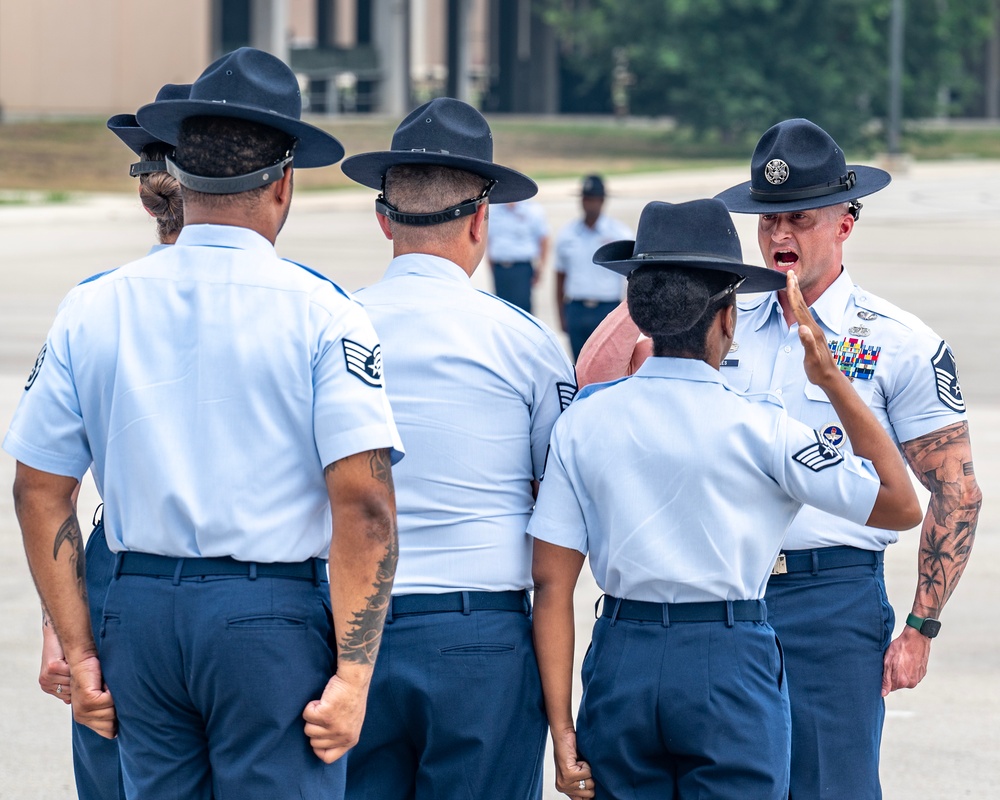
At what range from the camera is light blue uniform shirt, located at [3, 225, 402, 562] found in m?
2.83

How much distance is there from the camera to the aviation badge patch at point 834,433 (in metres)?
3.65

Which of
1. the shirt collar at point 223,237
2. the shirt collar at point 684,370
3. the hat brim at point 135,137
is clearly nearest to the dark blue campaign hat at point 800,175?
the shirt collar at point 684,370

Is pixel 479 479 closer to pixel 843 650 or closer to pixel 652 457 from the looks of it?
pixel 652 457

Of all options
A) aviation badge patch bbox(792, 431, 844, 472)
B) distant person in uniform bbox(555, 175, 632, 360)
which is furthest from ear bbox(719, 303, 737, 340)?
distant person in uniform bbox(555, 175, 632, 360)

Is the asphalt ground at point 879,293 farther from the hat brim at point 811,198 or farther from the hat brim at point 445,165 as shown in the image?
the hat brim at point 445,165

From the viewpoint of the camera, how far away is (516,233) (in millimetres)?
14078

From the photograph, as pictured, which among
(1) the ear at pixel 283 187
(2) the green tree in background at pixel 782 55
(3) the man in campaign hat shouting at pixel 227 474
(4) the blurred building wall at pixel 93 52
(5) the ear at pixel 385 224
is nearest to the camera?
(3) the man in campaign hat shouting at pixel 227 474

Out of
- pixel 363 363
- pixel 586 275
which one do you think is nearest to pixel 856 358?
pixel 363 363

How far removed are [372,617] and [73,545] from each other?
0.62 metres

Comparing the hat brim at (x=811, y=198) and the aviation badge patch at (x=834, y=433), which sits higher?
the hat brim at (x=811, y=198)

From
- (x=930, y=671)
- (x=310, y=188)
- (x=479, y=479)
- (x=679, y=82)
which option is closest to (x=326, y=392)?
(x=479, y=479)

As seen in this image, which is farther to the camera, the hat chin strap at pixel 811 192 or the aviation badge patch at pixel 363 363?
the hat chin strap at pixel 811 192

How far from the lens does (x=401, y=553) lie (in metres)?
3.24

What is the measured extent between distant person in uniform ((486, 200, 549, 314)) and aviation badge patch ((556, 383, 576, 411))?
35.1 ft
